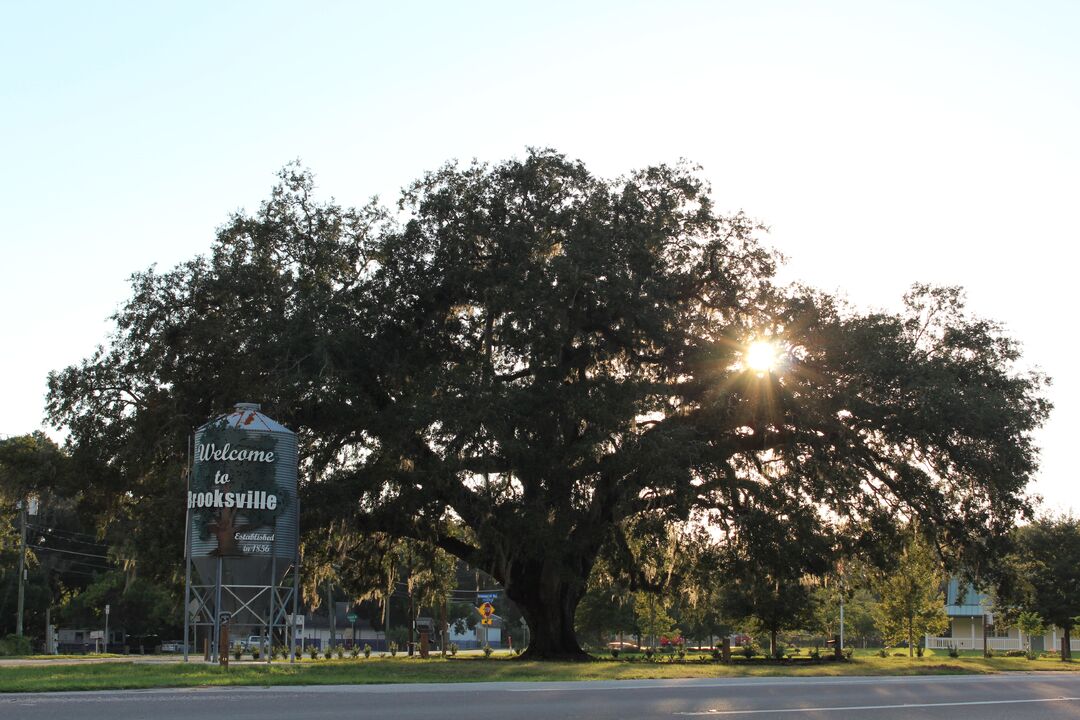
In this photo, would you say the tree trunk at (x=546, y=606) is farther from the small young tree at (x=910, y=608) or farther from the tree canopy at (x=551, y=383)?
the small young tree at (x=910, y=608)

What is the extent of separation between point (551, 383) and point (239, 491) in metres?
10.7

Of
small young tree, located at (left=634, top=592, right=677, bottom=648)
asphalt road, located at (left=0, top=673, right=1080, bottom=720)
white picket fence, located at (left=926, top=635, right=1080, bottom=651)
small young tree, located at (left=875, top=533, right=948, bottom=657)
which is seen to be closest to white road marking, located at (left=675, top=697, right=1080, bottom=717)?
asphalt road, located at (left=0, top=673, right=1080, bottom=720)

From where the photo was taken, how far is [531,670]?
1029 inches

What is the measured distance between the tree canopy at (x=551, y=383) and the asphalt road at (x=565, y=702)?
45.9 feet

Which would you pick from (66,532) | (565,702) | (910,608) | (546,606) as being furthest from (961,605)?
(565,702)

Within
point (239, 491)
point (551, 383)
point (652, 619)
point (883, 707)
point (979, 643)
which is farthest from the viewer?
point (979, 643)

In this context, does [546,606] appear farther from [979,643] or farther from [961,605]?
[979,643]

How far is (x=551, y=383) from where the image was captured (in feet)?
117

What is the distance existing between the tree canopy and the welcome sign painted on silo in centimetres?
399

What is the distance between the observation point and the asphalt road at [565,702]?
1385 cm

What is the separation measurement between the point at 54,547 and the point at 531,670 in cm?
6888

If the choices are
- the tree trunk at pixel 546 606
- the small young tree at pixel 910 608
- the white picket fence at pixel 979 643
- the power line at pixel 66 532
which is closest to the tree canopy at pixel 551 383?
the tree trunk at pixel 546 606

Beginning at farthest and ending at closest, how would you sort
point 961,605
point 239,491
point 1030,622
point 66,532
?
point 961,605 < point 66,532 < point 1030,622 < point 239,491

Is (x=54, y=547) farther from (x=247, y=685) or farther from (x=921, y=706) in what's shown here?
(x=921, y=706)
